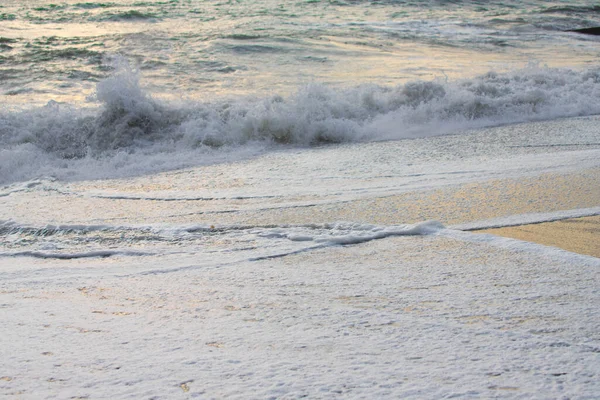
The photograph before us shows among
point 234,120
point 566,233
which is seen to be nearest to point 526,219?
point 566,233

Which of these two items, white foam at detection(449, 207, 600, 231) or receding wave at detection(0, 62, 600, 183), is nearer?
white foam at detection(449, 207, 600, 231)

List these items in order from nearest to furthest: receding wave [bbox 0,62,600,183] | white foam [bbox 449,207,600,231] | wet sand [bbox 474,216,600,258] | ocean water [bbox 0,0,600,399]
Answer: ocean water [bbox 0,0,600,399] → wet sand [bbox 474,216,600,258] → white foam [bbox 449,207,600,231] → receding wave [bbox 0,62,600,183]

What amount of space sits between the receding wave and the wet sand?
10.6 feet

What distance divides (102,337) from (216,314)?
447mm

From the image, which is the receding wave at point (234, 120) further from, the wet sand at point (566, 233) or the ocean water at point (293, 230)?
the wet sand at point (566, 233)

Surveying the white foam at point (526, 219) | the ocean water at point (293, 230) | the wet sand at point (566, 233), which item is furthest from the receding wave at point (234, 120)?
the wet sand at point (566, 233)

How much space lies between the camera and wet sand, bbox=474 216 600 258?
11.3 feet

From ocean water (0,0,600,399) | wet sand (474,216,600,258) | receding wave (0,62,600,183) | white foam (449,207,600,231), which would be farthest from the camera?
receding wave (0,62,600,183)

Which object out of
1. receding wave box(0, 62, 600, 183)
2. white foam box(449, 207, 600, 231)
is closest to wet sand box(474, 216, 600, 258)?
white foam box(449, 207, 600, 231)

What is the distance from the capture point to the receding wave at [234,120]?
659cm

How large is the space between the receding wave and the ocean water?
0.10 feet

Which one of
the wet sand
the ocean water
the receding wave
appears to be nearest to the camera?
the ocean water

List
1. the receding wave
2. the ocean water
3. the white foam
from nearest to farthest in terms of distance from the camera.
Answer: the ocean water, the white foam, the receding wave

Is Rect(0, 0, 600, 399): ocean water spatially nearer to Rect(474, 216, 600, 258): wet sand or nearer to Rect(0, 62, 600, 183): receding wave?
Rect(0, 62, 600, 183): receding wave
